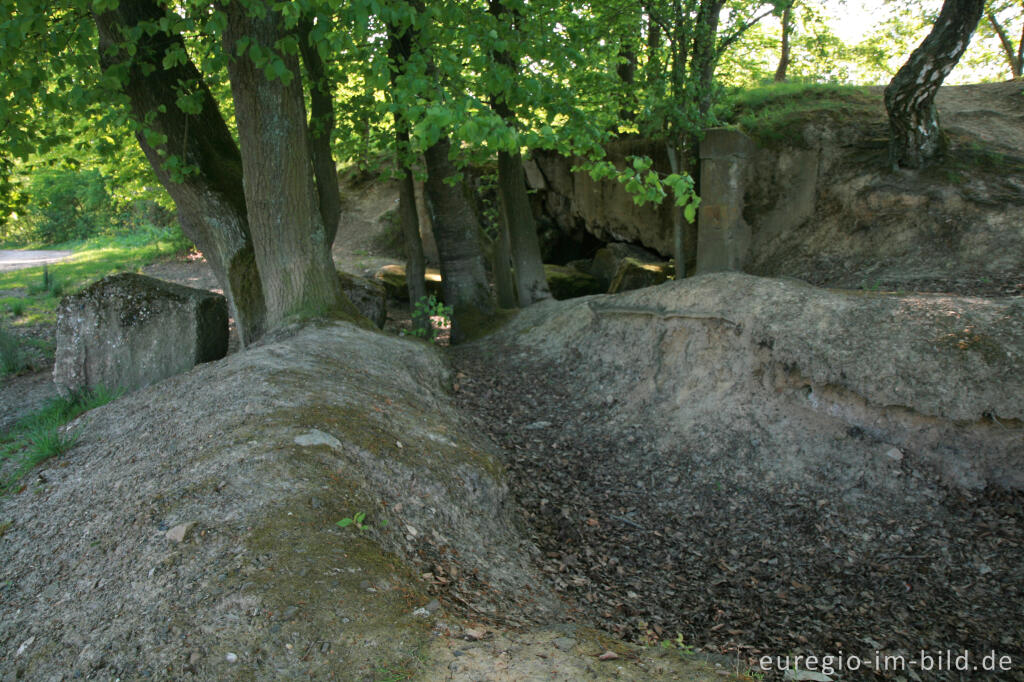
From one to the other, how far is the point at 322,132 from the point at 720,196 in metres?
5.44

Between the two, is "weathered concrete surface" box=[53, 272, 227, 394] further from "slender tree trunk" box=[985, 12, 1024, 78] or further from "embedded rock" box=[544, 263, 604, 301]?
"slender tree trunk" box=[985, 12, 1024, 78]

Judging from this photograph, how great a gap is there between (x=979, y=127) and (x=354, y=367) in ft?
29.7

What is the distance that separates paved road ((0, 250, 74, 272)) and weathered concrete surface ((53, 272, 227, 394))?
13381 mm

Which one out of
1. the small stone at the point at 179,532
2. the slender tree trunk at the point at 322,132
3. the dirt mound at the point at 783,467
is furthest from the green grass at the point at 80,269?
the small stone at the point at 179,532

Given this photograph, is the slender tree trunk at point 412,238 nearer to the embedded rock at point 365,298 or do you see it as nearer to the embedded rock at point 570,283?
the embedded rock at point 365,298

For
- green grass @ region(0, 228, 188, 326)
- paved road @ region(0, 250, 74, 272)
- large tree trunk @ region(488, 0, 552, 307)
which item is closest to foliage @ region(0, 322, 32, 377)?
green grass @ region(0, 228, 188, 326)

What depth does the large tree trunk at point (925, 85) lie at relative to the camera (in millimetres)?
7891

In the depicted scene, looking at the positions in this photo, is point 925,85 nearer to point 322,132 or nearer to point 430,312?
point 430,312

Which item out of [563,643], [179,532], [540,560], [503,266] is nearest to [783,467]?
[540,560]

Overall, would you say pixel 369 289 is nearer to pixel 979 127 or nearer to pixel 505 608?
pixel 505 608

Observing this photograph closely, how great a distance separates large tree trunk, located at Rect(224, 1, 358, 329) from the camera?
21.2ft

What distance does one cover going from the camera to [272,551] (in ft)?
10.4

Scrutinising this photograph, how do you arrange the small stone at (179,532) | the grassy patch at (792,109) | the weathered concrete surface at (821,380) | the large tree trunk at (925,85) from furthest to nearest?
1. the grassy patch at (792,109)
2. the large tree trunk at (925,85)
3. the weathered concrete surface at (821,380)
4. the small stone at (179,532)

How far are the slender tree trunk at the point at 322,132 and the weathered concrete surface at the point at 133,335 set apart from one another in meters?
1.72
